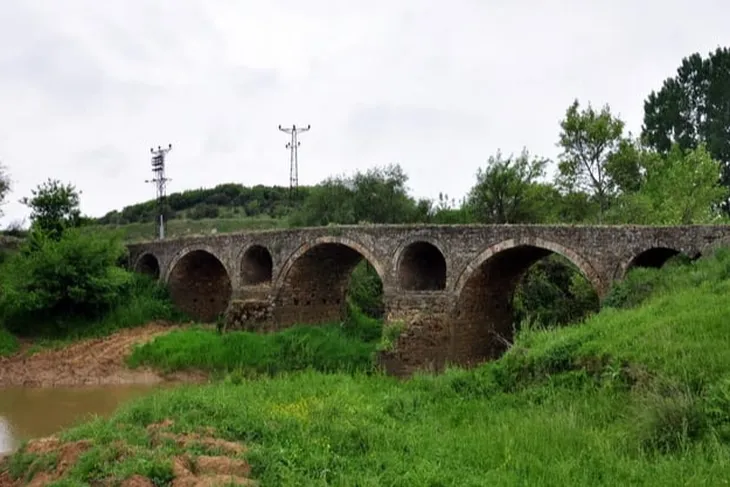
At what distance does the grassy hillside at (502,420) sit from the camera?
282 inches

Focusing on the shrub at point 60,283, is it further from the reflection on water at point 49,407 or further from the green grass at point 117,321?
the reflection on water at point 49,407

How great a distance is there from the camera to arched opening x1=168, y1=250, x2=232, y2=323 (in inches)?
1160

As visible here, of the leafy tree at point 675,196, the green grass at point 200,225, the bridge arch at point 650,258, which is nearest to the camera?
the bridge arch at point 650,258

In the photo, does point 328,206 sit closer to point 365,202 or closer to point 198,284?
point 365,202

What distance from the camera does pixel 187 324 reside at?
27.5m

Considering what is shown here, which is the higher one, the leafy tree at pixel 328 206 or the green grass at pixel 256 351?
the leafy tree at pixel 328 206

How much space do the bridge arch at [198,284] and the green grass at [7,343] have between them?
633 centimetres

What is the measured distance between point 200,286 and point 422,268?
38.7ft

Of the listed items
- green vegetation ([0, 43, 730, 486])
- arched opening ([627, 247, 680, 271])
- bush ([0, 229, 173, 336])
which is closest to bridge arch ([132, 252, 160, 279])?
bush ([0, 229, 173, 336])

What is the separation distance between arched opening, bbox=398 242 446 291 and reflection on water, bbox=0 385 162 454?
8.18 meters

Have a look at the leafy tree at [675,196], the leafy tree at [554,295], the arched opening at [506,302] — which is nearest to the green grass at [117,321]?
the arched opening at [506,302]

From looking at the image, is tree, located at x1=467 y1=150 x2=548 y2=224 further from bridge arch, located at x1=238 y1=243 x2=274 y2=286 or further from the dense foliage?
the dense foliage

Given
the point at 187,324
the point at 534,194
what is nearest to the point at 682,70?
the point at 534,194

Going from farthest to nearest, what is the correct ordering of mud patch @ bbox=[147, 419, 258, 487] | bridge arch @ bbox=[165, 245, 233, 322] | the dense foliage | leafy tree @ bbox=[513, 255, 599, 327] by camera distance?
1. the dense foliage
2. bridge arch @ bbox=[165, 245, 233, 322]
3. leafy tree @ bbox=[513, 255, 599, 327]
4. mud patch @ bbox=[147, 419, 258, 487]
